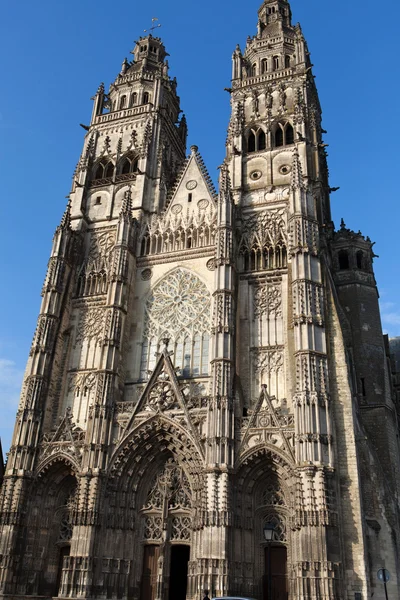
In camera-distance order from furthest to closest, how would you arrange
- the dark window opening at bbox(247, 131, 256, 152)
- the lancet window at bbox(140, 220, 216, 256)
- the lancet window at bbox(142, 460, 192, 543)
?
the dark window opening at bbox(247, 131, 256, 152), the lancet window at bbox(140, 220, 216, 256), the lancet window at bbox(142, 460, 192, 543)

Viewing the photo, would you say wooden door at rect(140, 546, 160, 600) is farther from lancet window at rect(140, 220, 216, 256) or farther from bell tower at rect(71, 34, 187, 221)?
bell tower at rect(71, 34, 187, 221)

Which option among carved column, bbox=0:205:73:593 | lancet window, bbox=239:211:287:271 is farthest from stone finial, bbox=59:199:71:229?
lancet window, bbox=239:211:287:271

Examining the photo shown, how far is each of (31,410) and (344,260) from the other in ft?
68.8

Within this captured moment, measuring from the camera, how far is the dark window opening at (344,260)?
35312 mm

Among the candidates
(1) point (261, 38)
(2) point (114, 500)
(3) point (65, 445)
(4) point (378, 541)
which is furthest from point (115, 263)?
(1) point (261, 38)

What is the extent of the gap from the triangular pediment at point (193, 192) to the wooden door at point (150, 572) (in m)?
17.2

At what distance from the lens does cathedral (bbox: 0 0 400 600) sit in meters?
21.9

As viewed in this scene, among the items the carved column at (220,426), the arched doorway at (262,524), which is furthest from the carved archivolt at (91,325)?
the arched doorway at (262,524)

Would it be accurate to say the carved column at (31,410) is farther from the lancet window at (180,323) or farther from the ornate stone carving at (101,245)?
the lancet window at (180,323)

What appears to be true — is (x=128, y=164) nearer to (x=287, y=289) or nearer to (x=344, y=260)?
(x=287, y=289)

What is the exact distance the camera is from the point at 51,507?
2556cm

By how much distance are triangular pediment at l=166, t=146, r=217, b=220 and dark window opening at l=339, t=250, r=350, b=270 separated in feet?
31.0

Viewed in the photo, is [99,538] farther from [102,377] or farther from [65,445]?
[102,377]

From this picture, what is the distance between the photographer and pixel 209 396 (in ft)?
79.2
